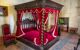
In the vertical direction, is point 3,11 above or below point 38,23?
above

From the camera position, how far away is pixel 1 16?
205 inches

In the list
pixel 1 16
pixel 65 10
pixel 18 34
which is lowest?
pixel 18 34

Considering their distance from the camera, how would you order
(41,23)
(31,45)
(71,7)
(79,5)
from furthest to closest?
(71,7)
(79,5)
(31,45)
(41,23)

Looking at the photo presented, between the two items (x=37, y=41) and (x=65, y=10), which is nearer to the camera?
(x=37, y=41)

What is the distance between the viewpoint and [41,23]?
3844 millimetres

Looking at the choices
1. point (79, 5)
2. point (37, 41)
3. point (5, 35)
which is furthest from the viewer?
point (79, 5)

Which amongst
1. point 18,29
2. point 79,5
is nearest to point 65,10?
point 79,5

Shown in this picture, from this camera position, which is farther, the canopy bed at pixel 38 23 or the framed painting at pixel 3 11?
the framed painting at pixel 3 11

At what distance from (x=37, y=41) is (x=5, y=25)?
80.3 inches

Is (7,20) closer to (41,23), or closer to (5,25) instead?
(5,25)

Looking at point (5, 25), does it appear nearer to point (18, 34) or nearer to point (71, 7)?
point (18, 34)

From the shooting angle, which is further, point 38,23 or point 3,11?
point 3,11

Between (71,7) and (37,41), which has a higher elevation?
(71,7)

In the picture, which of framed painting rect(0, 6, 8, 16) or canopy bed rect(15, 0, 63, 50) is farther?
framed painting rect(0, 6, 8, 16)
